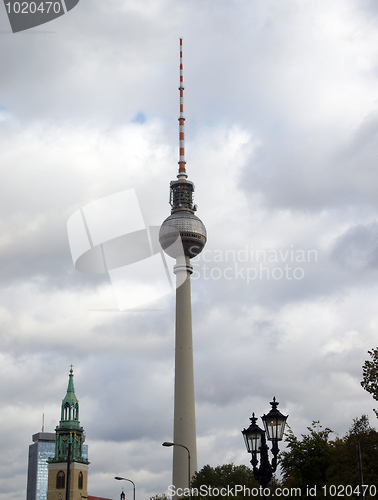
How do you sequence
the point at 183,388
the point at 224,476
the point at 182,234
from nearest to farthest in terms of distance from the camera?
1. the point at 224,476
2. the point at 183,388
3. the point at 182,234

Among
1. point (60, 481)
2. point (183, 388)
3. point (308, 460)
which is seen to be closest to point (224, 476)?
point (308, 460)

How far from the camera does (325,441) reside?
212 ft

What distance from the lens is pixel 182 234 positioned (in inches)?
5359

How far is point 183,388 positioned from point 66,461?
1684 inches

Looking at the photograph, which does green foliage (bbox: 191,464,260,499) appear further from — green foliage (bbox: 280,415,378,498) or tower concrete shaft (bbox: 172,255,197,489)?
tower concrete shaft (bbox: 172,255,197,489)

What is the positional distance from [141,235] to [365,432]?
8331 centimetres

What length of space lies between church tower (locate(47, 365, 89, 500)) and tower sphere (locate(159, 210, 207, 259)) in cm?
4581

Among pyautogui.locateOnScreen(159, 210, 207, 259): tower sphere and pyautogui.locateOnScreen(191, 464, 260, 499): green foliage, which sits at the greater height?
pyautogui.locateOnScreen(159, 210, 207, 259): tower sphere

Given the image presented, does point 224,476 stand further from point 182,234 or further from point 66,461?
point 66,461

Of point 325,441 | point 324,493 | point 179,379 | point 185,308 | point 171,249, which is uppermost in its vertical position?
point 171,249

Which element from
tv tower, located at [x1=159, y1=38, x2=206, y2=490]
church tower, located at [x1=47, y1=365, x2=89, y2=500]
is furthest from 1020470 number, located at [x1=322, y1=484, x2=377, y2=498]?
church tower, located at [x1=47, y1=365, x2=89, y2=500]

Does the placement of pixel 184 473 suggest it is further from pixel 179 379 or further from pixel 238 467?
pixel 238 467

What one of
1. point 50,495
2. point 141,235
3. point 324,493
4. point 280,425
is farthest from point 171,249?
point 280,425

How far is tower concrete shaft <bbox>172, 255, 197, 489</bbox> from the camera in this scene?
395ft
